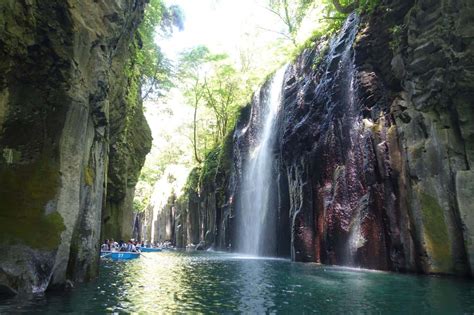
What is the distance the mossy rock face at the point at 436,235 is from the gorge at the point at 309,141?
33 millimetres

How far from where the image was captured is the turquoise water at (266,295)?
7637 mm

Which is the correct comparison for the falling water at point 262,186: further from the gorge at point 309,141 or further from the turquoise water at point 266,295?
the turquoise water at point 266,295

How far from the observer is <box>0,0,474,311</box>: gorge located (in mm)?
9070

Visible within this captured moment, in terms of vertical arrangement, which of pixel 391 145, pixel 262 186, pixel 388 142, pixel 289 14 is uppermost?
pixel 289 14

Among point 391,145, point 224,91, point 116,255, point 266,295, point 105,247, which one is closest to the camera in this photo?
point 266,295

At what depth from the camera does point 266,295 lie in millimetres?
9383

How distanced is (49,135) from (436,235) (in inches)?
457

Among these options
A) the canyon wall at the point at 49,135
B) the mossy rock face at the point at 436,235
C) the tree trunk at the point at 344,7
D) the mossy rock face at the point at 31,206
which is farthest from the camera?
the tree trunk at the point at 344,7

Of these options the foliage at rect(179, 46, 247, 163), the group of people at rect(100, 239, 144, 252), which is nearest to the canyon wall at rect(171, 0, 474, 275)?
the group of people at rect(100, 239, 144, 252)

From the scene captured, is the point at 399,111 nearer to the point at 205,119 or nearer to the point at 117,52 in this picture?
the point at 117,52

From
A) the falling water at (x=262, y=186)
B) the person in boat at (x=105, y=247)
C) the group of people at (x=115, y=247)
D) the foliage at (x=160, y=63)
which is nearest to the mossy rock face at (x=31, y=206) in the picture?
the group of people at (x=115, y=247)

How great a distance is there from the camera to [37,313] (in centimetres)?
684

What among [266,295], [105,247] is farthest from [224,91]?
[266,295]

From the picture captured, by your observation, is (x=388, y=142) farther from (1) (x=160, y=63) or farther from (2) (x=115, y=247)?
(1) (x=160, y=63)
